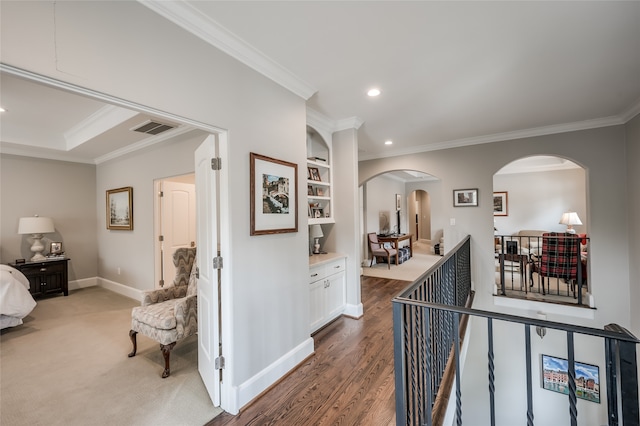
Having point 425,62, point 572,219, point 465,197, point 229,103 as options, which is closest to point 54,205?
point 229,103

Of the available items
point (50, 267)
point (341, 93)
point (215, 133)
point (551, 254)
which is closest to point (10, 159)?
point (50, 267)

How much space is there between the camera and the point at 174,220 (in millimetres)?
4441

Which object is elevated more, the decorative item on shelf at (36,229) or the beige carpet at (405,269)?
the decorative item on shelf at (36,229)

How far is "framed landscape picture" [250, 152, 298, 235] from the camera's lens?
7.00ft

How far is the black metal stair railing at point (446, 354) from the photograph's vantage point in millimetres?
953

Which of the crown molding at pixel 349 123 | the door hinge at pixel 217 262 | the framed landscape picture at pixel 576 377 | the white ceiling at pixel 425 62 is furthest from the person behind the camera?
the framed landscape picture at pixel 576 377

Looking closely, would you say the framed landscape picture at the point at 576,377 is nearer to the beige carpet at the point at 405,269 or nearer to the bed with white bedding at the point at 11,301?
the beige carpet at the point at 405,269

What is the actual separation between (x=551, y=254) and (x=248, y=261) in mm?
5298

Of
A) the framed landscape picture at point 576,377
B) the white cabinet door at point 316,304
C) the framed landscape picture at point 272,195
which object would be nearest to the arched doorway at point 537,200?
the framed landscape picture at point 576,377

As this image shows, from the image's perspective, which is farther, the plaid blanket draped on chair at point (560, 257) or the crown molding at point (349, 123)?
the plaid blanket draped on chair at point (560, 257)

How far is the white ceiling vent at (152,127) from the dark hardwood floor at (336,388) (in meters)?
3.22

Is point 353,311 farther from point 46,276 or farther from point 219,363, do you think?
point 46,276

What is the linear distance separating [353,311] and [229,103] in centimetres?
299

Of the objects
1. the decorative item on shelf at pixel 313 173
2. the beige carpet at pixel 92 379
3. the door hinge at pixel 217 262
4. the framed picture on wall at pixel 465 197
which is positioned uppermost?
the decorative item on shelf at pixel 313 173
